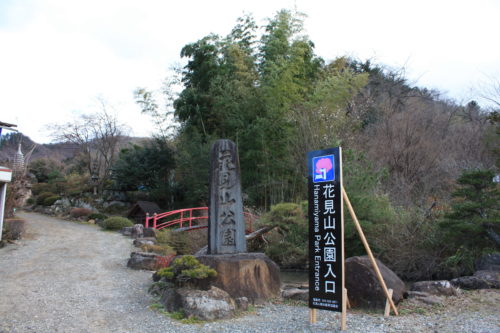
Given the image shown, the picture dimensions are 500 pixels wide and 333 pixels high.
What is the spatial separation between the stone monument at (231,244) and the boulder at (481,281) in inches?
102

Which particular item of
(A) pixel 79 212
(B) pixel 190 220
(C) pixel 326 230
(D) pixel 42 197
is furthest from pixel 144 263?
(D) pixel 42 197

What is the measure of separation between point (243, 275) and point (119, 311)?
1594 mm

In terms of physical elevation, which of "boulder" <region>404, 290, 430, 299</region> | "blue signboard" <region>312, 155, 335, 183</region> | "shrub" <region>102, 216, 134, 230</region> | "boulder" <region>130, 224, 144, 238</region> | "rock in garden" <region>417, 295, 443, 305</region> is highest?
"blue signboard" <region>312, 155, 335, 183</region>

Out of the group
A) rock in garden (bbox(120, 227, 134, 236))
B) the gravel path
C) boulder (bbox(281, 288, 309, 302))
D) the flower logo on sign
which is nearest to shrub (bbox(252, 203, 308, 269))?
boulder (bbox(281, 288, 309, 302))

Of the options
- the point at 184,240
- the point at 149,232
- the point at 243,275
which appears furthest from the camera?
the point at 149,232

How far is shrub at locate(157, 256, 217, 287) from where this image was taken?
16.0 ft

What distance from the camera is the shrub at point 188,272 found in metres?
4.89

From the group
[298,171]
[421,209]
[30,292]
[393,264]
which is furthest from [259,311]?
[298,171]

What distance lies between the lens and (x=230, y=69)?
1324 centimetres

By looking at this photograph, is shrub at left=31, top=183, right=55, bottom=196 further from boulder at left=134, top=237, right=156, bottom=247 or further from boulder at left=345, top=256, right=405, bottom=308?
boulder at left=345, top=256, right=405, bottom=308

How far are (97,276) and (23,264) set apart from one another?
64.5 inches

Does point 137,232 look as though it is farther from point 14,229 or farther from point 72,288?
point 72,288

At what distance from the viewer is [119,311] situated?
16.2 ft

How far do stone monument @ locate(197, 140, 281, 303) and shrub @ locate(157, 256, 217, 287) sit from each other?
20cm
